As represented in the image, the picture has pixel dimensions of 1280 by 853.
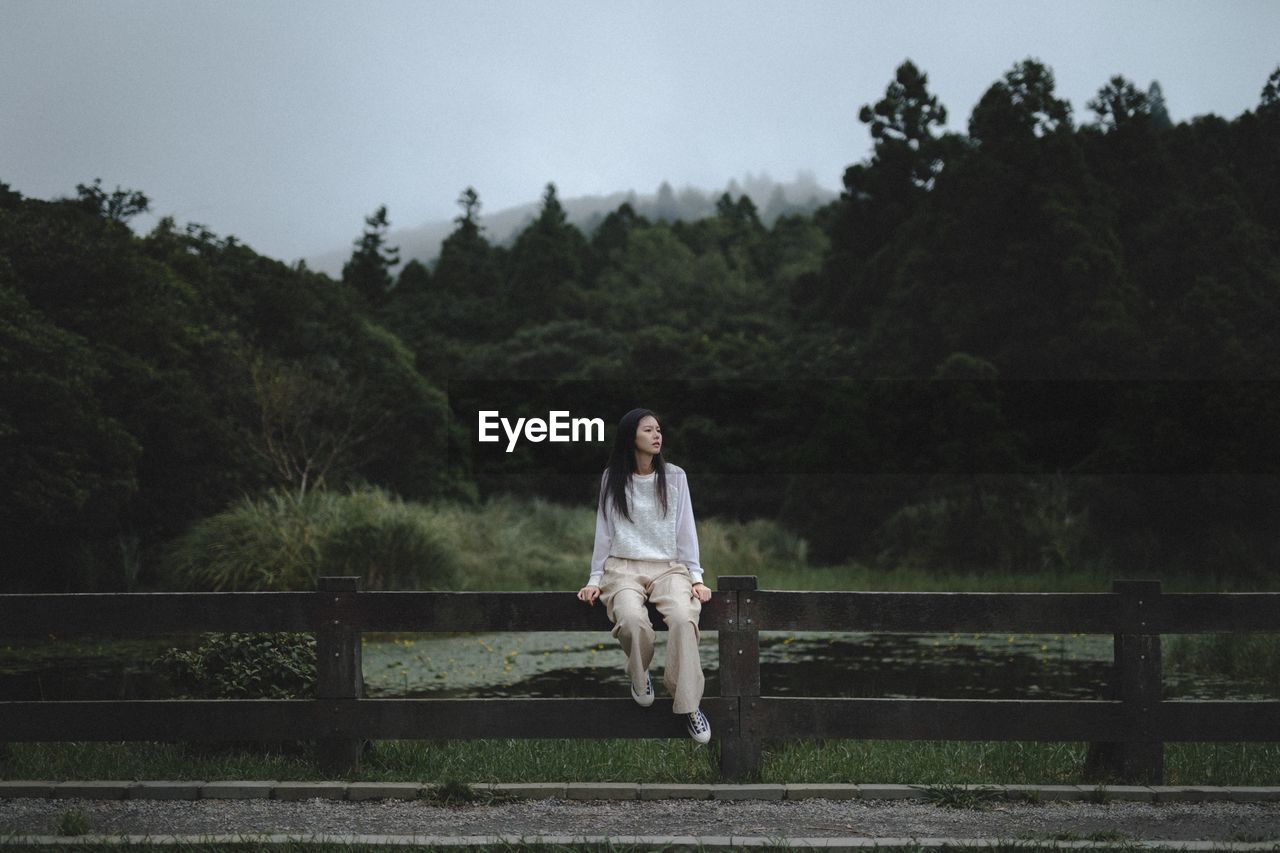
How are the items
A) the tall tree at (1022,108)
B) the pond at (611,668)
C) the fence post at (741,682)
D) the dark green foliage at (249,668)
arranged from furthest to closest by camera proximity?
the tall tree at (1022,108), the pond at (611,668), the dark green foliage at (249,668), the fence post at (741,682)

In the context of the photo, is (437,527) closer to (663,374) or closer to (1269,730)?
(1269,730)

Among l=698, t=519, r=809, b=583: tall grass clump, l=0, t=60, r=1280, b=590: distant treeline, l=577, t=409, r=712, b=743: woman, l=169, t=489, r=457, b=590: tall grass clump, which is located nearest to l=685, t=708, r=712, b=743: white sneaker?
l=577, t=409, r=712, b=743: woman

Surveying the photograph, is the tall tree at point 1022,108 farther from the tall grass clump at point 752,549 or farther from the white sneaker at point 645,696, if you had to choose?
the white sneaker at point 645,696

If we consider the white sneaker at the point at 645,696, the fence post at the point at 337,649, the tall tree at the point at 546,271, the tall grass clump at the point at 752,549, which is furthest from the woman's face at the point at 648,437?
the tall tree at the point at 546,271

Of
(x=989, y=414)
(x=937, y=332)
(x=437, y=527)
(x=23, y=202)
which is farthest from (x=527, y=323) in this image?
(x=437, y=527)

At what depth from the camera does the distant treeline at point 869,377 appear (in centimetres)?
2303

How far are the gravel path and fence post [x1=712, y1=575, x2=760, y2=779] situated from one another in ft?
1.26

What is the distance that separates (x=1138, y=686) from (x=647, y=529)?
2.63m

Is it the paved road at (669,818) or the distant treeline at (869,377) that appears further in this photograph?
the distant treeline at (869,377)

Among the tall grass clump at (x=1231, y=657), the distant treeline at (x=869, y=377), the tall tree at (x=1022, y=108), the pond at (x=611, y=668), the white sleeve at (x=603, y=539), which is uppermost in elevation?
the tall tree at (x=1022, y=108)

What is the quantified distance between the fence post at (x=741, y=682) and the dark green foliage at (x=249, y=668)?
9.13ft

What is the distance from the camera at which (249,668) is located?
8031mm

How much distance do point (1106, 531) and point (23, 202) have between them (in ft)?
74.0

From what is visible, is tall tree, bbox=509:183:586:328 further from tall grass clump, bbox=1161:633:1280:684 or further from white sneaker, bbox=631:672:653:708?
white sneaker, bbox=631:672:653:708
